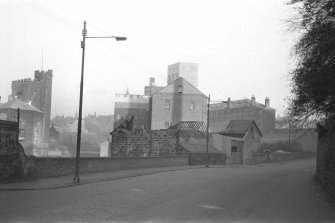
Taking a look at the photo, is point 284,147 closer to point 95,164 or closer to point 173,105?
point 173,105

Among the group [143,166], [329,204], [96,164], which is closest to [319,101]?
[329,204]

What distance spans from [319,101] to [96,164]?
16.0 meters

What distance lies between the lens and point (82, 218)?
35.3ft

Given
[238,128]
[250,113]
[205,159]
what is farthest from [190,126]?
[250,113]

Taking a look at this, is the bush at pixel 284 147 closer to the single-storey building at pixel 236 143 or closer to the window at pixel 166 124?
the single-storey building at pixel 236 143

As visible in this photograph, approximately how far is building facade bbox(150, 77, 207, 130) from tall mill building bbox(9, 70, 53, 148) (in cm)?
3057

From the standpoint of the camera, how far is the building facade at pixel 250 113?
11025 cm

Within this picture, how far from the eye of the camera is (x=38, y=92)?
99750 mm

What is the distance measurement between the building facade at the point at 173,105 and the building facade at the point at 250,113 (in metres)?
29.2

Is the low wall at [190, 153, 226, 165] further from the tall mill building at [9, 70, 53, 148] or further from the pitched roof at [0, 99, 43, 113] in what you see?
the tall mill building at [9, 70, 53, 148]

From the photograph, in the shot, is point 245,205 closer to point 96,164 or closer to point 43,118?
point 96,164

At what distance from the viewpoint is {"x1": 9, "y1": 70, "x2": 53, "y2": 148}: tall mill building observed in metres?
98.6

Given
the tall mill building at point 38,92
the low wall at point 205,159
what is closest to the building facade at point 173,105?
the low wall at point 205,159

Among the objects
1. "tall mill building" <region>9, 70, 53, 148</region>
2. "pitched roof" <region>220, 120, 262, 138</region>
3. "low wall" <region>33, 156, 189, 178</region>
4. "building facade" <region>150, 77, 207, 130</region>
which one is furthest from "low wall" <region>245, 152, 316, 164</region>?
"tall mill building" <region>9, 70, 53, 148</region>
